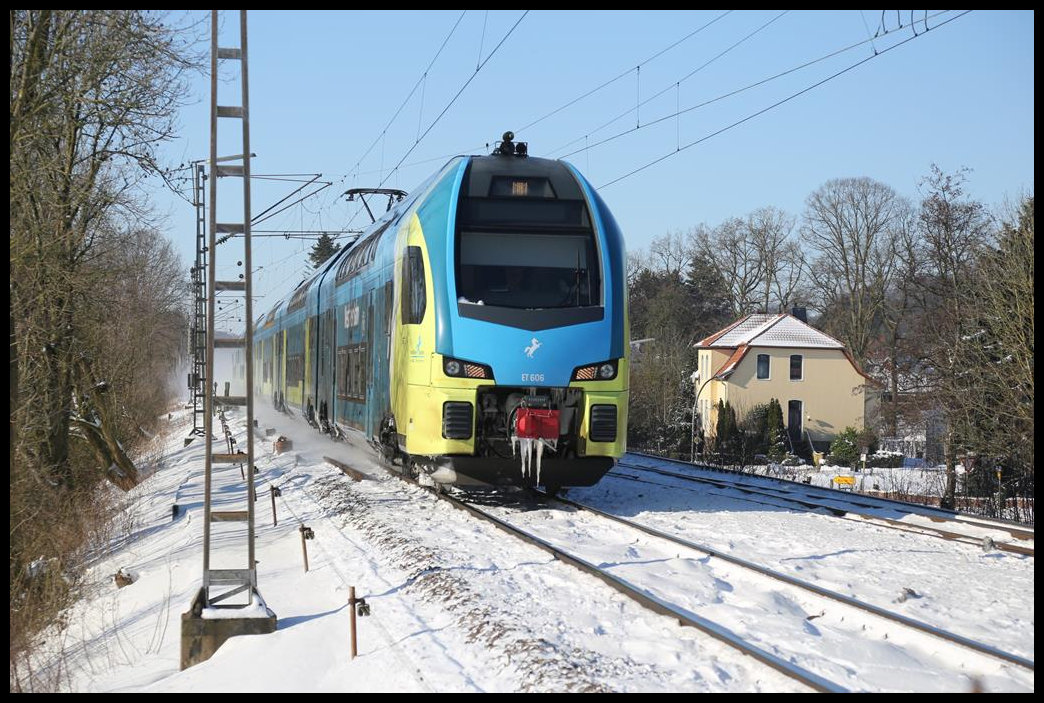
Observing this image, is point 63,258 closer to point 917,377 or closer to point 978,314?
point 978,314

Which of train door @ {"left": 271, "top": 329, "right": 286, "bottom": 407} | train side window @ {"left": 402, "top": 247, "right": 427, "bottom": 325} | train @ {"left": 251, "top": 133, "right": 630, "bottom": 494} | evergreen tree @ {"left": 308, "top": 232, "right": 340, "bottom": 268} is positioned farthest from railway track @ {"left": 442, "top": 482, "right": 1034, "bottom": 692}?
evergreen tree @ {"left": 308, "top": 232, "right": 340, "bottom": 268}

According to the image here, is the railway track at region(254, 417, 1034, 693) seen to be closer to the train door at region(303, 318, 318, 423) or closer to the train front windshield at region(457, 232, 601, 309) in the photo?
the train front windshield at region(457, 232, 601, 309)

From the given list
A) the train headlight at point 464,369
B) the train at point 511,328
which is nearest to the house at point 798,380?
→ the train at point 511,328

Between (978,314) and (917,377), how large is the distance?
13.8 metres

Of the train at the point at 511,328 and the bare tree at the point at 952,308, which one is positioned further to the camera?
the bare tree at the point at 952,308

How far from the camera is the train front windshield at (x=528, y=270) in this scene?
1180 cm

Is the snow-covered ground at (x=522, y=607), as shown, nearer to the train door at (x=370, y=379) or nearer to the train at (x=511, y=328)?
the train at (x=511, y=328)

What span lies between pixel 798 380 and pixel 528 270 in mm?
46376

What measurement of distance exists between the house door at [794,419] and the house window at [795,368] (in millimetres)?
1277

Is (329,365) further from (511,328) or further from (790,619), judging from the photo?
(790,619)

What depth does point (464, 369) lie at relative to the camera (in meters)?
11.6

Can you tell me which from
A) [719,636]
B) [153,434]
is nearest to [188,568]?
[719,636]

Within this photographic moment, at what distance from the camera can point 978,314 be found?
25.5 metres

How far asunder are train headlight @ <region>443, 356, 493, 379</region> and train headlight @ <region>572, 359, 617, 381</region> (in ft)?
3.26
